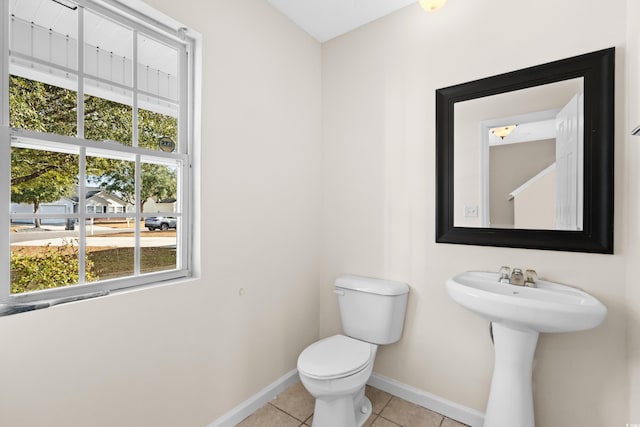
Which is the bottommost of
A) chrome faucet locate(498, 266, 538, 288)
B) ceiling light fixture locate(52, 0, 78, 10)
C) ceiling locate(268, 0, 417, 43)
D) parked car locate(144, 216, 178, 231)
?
chrome faucet locate(498, 266, 538, 288)

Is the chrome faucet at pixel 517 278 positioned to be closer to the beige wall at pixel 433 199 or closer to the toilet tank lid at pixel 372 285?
the beige wall at pixel 433 199

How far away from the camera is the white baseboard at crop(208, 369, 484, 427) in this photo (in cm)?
166

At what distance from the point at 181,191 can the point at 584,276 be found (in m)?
1.98

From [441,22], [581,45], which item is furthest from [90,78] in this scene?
[581,45]

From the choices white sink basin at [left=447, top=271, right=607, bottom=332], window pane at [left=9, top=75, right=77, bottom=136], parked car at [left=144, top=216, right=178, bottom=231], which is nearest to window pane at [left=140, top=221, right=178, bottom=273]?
parked car at [left=144, top=216, right=178, bottom=231]

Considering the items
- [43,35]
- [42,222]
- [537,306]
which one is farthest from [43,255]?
[537,306]

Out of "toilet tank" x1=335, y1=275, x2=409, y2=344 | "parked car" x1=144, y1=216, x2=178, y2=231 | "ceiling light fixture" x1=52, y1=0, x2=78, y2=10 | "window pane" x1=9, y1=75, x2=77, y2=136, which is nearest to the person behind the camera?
"window pane" x1=9, y1=75, x2=77, y2=136

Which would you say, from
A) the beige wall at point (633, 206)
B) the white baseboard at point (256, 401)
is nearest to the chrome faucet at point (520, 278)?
the beige wall at point (633, 206)

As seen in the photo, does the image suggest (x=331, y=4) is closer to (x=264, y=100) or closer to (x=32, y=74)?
(x=264, y=100)

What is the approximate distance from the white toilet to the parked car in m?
0.96

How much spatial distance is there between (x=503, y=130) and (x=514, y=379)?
123 cm

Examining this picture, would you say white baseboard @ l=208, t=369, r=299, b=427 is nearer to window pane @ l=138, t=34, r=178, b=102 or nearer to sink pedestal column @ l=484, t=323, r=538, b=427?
sink pedestal column @ l=484, t=323, r=538, b=427

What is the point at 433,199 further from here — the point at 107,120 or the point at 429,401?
the point at 107,120

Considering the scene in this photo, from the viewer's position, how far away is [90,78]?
1.26m
